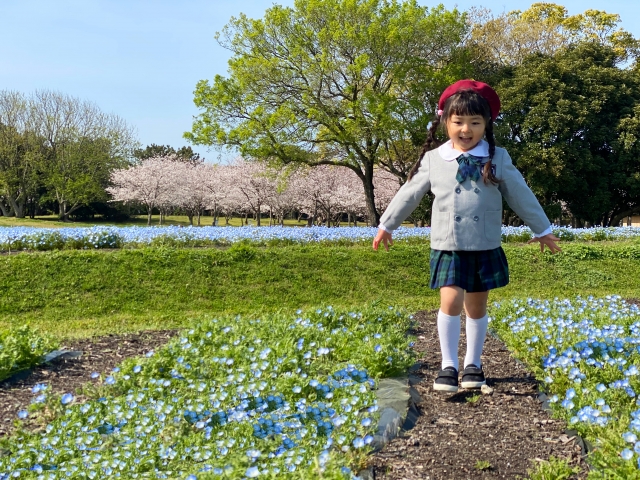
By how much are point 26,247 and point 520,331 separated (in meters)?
8.91

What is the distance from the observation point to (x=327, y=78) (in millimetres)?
20859

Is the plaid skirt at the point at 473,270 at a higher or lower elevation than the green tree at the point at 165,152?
lower

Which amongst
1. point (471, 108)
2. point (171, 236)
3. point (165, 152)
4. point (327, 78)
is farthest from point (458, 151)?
point (165, 152)

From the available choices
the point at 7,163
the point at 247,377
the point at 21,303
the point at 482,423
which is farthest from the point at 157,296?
the point at 7,163

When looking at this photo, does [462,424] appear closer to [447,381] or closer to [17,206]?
[447,381]

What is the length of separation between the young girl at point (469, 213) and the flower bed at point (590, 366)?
546 millimetres

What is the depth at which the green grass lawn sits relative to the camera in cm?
707

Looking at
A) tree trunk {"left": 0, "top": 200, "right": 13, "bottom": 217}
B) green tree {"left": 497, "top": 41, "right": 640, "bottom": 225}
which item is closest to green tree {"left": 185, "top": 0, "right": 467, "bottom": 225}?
green tree {"left": 497, "top": 41, "right": 640, "bottom": 225}

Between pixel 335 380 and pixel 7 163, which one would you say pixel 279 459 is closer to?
pixel 335 380

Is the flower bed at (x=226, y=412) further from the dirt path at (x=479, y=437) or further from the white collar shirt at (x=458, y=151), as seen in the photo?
the white collar shirt at (x=458, y=151)

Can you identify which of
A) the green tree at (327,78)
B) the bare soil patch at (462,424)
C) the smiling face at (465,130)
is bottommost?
the bare soil patch at (462,424)

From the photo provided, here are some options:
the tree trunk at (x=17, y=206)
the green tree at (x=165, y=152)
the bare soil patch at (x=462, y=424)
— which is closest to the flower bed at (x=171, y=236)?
the bare soil patch at (x=462, y=424)

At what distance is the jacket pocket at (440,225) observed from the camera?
11.3 ft

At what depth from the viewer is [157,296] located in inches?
299
